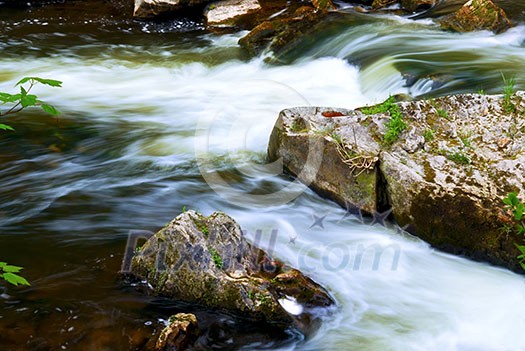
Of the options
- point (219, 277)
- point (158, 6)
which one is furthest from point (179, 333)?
point (158, 6)

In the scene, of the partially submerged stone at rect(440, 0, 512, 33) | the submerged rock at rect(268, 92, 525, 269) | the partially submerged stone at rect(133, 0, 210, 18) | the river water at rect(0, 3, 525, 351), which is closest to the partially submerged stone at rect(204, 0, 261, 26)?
the partially submerged stone at rect(133, 0, 210, 18)

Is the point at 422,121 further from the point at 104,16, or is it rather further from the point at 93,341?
the point at 104,16

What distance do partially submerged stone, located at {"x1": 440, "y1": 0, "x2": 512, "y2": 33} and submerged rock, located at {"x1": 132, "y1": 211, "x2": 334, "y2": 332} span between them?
7363 millimetres

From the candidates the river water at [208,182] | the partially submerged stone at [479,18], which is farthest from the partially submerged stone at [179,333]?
the partially submerged stone at [479,18]

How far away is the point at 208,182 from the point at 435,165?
2.45m

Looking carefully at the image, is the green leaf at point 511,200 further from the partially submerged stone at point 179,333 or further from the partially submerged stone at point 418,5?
the partially submerged stone at point 418,5

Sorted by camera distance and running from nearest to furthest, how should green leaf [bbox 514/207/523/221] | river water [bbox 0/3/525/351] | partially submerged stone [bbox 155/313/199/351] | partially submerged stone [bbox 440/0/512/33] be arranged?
partially submerged stone [bbox 155/313/199/351], river water [bbox 0/3/525/351], green leaf [bbox 514/207/523/221], partially submerged stone [bbox 440/0/512/33]

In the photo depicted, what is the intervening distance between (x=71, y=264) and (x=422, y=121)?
3.26 meters

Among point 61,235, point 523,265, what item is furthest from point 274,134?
point 523,265

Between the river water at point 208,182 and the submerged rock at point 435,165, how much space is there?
21 centimetres

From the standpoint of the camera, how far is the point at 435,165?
5.03 meters

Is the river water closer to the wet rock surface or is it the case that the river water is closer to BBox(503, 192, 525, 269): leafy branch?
the wet rock surface

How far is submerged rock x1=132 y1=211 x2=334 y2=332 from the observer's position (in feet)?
12.9

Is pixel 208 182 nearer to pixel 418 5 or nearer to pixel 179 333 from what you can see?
pixel 179 333
